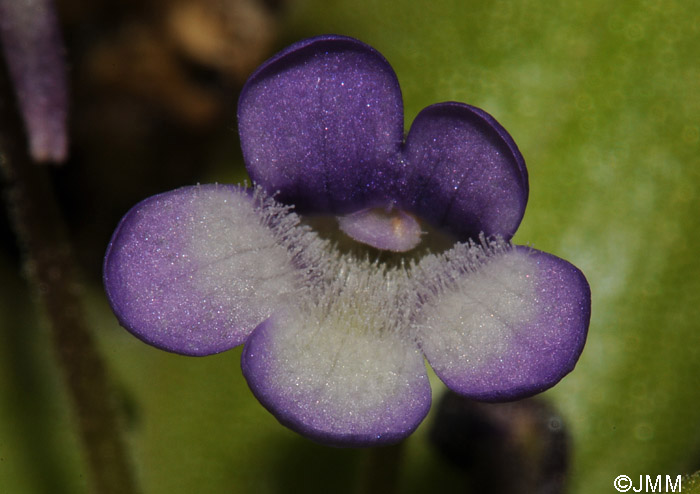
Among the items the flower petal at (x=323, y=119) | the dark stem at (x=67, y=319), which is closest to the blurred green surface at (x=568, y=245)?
the dark stem at (x=67, y=319)

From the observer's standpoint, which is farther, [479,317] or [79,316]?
[79,316]

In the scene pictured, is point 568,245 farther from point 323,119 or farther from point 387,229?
point 323,119

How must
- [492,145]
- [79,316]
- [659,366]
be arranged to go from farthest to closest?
[659,366]
[79,316]
[492,145]

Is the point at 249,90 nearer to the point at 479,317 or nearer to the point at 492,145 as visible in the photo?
the point at 492,145

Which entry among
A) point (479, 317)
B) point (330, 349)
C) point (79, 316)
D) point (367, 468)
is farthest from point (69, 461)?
point (479, 317)

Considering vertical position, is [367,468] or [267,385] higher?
[267,385]

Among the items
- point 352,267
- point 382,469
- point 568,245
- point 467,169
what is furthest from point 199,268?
point 568,245
